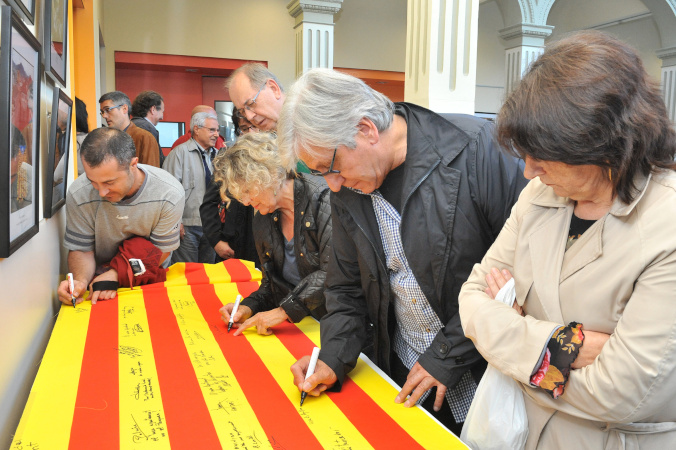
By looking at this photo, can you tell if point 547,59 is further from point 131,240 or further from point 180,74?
point 180,74

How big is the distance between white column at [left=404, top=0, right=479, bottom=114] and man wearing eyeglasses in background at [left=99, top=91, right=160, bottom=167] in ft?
7.49

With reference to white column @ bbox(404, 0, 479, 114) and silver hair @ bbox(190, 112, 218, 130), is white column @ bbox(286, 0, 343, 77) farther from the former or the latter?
white column @ bbox(404, 0, 479, 114)

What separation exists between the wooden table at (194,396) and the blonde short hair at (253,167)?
584 mm

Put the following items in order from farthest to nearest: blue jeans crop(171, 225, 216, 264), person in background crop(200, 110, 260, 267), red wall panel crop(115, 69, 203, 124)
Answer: red wall panel crop(115, 69, 203, 124) → blue jeans crop(171, 225, 216, 264) → person in background crop(200, 110, 260, 267)

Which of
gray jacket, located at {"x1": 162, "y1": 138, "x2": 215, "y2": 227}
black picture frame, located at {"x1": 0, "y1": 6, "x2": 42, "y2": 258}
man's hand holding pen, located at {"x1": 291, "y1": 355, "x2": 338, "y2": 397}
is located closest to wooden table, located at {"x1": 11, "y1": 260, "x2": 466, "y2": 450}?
man's hand holding pen, located at {"x1": 291, "y1": 355, "x2": 338, "y2": 397}

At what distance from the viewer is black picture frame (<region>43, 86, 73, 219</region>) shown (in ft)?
7.70

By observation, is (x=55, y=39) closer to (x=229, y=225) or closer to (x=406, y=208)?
(x=229, y=225)

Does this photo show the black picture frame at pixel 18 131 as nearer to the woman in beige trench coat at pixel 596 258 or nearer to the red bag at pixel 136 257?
the red bag at pixel 136 257

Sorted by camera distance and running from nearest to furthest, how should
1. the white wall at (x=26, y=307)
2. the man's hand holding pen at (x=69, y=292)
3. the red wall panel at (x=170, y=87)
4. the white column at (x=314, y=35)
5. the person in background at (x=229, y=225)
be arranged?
the white wall at (x=26, y=307) → the man's hand holding pen at (x=69, y=292) → the person in background at (x=229, y=225) → the white column at (x=314, y=35) → the red wall panel at (x=170, y=87)

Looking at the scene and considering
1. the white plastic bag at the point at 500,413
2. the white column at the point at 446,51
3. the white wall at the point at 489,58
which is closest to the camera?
the white plastic bag at the point at 500,413

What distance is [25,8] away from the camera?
5.67 feet

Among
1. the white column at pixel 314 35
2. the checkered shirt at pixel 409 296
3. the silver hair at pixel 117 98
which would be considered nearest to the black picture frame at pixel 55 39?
the silver hair at pixel 117 98

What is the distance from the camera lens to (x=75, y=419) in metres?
1.43

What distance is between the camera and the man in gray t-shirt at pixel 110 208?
260 cm
